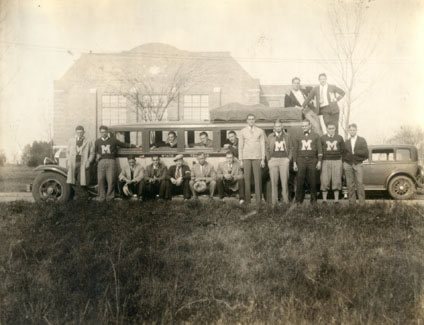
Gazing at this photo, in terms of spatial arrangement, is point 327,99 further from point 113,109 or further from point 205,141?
point 113,109

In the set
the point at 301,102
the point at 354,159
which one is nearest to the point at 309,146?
the point at 354,159

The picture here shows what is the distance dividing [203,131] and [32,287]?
222 inches

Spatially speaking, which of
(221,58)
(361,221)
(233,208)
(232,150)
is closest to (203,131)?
(232,150)

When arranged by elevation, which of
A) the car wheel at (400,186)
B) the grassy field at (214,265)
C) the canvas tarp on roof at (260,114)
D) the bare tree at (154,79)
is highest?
the bare tree at (154,79)

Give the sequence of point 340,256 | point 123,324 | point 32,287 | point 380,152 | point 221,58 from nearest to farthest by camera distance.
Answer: point 123,324
point 32,287
point 340,256
point 380,152
point 221,58

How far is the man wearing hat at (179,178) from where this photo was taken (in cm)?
909

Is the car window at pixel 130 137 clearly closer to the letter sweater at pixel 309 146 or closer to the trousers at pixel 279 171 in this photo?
the trousers at pixel 279 171

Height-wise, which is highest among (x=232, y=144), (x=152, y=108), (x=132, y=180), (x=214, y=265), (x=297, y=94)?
(x=152, y=108)

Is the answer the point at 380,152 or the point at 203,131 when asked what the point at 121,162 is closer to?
the point at 203,131

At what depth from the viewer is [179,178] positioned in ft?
30.0

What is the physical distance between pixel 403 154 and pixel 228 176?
5438 mm

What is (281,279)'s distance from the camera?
16.0 ft

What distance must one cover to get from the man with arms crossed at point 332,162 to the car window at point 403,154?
142 inches

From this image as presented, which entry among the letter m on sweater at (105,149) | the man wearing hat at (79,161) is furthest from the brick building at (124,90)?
the letter m on sweater at (105,149)
